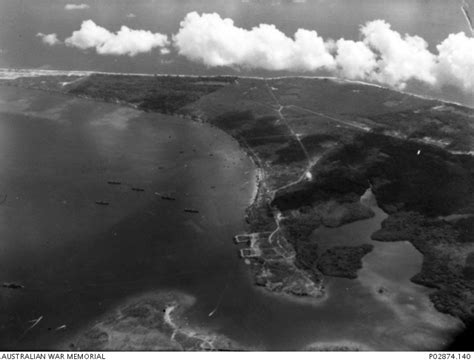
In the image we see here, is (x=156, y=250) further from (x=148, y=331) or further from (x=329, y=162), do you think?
(x=329, y=162)

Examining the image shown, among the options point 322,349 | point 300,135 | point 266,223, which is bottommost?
point 322,349

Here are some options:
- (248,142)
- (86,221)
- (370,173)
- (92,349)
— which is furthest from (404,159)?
(92,349)

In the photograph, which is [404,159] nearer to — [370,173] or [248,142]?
[370,173]

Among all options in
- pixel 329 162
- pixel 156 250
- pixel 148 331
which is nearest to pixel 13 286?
pixel 156 250

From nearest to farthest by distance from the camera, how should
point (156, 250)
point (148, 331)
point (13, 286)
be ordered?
point (148, 331)
point (13, 286)
point (156, 250)

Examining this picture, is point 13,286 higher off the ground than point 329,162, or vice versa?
point 329,162

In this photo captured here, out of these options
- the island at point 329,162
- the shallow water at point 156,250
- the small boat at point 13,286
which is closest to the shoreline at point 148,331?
the shallow water at point 156,250

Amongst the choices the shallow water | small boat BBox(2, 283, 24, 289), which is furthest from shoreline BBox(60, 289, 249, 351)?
small boat BBox(2, 283, 24, 289)

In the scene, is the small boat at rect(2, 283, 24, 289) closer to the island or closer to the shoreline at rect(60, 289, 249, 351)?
the shoreline at rect(60, 289, 249, 351)
